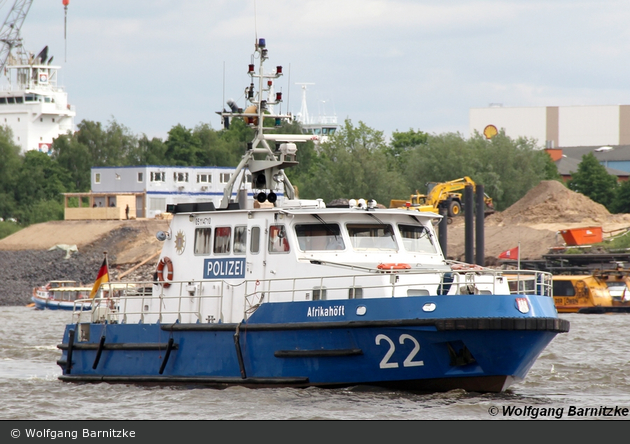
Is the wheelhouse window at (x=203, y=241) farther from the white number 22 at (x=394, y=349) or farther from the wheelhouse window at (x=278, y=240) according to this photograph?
the white number 22 at (x=394, y=349)

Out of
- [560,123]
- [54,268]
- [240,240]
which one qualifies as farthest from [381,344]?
[560,123]

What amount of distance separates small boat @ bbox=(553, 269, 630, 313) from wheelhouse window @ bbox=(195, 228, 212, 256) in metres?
26.8

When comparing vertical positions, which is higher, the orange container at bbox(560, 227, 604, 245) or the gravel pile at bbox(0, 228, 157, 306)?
the orange container at bbox(560, 227, 604, 245)

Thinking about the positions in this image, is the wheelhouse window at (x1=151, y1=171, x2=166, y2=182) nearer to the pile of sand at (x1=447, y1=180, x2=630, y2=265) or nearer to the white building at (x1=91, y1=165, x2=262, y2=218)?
the white building at (x1=91, y1=165, x2=262, y2=218)

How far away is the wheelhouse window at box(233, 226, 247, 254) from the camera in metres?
16.5

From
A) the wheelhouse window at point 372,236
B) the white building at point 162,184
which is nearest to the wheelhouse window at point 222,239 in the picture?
the wheelhouse window at point 372,236

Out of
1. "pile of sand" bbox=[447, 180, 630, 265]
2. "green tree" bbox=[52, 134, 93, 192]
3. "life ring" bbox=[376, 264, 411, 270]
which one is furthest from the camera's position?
"green tree" bbox=[52, 134, 93, 192]

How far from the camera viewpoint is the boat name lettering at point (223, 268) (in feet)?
54.0

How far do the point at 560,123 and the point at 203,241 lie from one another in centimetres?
8856

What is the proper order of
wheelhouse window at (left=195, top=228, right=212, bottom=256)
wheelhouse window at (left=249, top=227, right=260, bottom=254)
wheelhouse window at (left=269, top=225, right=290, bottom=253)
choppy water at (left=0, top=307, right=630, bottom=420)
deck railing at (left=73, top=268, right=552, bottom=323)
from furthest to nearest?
wheelhouse window at (left=195, top=228, right=212, bottom=256)
wheelhouse window at (left=249, top=227, right=260, bottom=254)
wheelhouse window at (left=269, top=225, right=290, bottom=253)
deck railing at (left=73, top=268, right=552, bottom=323)
choppy water at (left=0, top=307, right=630, bottom=420)

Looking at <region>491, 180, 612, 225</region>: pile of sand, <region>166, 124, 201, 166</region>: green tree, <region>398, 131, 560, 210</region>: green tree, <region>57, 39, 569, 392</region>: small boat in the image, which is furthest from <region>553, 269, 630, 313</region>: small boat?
<region>166, 124, 201, 166</region>: green tree

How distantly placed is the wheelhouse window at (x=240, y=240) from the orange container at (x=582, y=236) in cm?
3527

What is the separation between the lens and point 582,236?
49531mm
